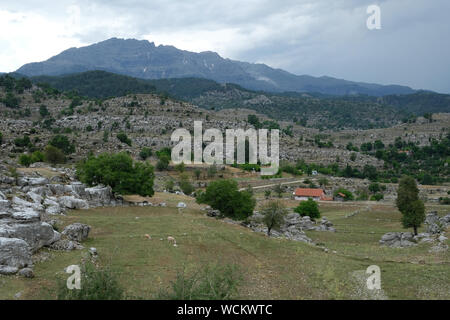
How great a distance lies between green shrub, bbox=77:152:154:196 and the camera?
179 feet

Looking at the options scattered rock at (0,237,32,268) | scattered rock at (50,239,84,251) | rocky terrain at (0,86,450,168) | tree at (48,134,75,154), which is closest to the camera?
scattered rock at (0,237,32,268)

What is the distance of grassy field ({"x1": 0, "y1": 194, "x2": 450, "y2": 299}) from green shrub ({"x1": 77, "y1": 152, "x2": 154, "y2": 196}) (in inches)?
521

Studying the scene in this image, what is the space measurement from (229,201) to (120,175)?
16.5m

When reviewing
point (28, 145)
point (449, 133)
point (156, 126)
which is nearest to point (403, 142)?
point (449, 133)

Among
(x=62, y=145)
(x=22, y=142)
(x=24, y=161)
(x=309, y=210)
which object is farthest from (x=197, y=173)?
(x=22, y=142)

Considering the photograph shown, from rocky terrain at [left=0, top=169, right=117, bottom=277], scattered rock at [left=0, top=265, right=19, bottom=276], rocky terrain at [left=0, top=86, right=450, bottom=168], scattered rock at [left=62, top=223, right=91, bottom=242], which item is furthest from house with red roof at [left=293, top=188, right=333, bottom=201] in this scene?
→ scattered rock at [left=0, top=265, right=19, bottom=276]

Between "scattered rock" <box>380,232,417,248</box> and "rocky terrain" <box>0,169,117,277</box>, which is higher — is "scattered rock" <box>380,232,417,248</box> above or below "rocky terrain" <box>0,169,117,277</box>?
below

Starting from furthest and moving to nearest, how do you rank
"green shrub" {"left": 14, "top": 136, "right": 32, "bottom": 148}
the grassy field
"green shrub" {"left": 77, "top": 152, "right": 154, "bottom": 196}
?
1. "green shrub" {"left": 14, "top": 136, "right": 32, "bottom": 148}
2. "green shrub" {"left": 77, "top": 152, "right": 154, "bottom": 196}
3. the grassy field

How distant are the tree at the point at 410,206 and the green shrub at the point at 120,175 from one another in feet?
123

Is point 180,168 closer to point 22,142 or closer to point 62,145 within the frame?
point 62,145

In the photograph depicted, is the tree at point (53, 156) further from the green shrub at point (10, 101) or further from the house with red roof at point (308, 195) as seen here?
the green shrub at point (10, 101)

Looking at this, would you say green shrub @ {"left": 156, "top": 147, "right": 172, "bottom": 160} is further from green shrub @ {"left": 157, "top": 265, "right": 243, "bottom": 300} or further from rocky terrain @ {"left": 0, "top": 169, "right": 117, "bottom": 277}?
green shrub @ {"left": 157, "top": 265, "right": 243, "bottom": 300}
